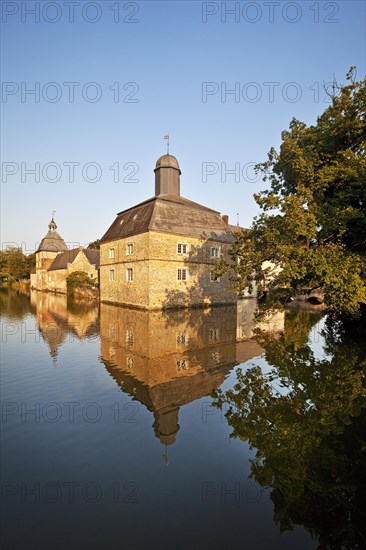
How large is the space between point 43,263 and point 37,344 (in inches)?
1906

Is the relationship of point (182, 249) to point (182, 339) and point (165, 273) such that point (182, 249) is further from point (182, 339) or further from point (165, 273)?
point (182, 339)

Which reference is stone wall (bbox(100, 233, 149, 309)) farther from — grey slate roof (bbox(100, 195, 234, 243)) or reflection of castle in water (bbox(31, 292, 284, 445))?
reflection of castle in water (bbox(31, 292, 284, 445))

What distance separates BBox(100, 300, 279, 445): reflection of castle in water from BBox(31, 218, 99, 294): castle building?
32913 mm

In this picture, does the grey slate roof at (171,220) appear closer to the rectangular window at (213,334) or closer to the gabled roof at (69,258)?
the rectangular window at (213,334)

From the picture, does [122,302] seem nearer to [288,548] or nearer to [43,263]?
[288,548]

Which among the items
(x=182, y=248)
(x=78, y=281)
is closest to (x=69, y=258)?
(x=78, y=281)

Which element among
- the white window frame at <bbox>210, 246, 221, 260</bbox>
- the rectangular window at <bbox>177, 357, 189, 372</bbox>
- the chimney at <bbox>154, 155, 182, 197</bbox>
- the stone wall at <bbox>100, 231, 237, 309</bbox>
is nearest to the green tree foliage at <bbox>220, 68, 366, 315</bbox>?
the rectangular window at <bbox>177, 357, 189, 372</bbox>

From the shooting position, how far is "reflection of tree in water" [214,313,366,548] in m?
3.95

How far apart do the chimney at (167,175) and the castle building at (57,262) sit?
24.2 meters

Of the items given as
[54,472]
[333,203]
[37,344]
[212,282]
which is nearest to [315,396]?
[54,472]

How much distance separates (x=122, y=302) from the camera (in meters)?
29.1

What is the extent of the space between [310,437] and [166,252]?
21294mm

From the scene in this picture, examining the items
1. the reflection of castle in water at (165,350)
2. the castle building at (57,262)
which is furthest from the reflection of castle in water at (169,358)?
the castle building at (57,262)

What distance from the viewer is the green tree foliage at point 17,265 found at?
76.1 metres
